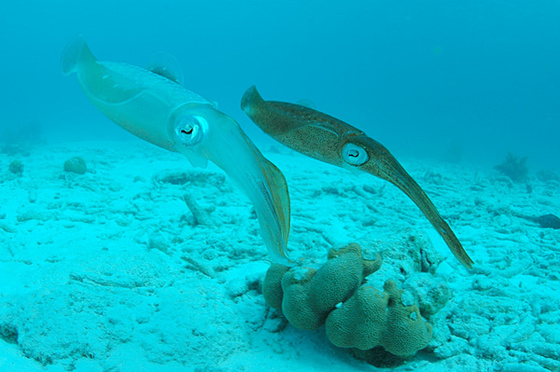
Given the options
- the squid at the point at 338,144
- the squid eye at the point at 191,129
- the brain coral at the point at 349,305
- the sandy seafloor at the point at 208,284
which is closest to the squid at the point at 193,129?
the squid eye at the point at 191,129

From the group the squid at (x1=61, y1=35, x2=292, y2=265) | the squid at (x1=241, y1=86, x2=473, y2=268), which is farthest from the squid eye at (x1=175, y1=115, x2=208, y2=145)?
the squid at (x1=241, y1=86, x2=473, y2=268)

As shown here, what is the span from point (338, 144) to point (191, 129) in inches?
16.4

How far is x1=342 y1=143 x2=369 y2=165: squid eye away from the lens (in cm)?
87

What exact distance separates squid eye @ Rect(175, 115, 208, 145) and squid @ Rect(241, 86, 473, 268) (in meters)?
0.29

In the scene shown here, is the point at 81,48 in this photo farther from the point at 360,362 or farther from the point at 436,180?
the point at 436,180

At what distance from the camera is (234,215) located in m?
5.62

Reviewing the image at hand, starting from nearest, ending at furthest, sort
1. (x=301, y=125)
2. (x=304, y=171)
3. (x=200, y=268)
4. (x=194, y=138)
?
(x=194, y=138)
(x=301, y=125)
(x=200, y=268)
(x=304, y=171)

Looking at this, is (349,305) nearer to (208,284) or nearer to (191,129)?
(208,284)

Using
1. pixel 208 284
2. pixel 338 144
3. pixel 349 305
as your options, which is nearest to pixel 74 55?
pixel 338 144

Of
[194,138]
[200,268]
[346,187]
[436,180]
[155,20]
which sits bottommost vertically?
[200,268]

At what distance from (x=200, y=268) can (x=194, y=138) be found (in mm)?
3298

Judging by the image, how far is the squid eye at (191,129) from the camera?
2.36 feet

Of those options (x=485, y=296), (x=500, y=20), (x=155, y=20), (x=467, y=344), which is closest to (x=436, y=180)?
(x=485, y=296)

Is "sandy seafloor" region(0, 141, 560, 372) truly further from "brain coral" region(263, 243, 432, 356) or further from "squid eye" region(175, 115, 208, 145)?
"squid eye" region(175, 115, 208, 145)
